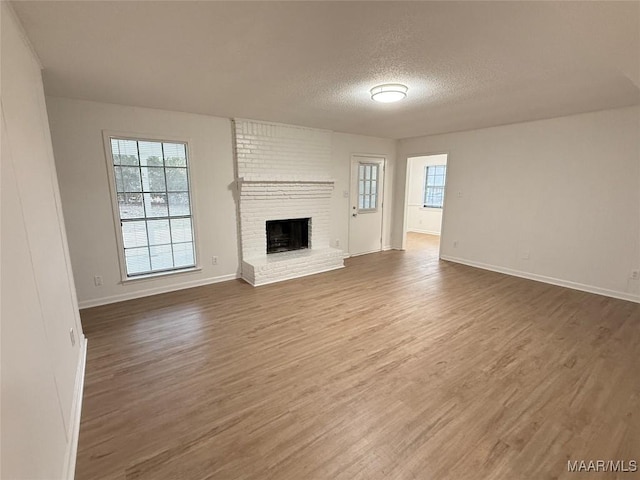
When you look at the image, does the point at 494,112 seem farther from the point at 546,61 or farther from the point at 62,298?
the point at 62,298

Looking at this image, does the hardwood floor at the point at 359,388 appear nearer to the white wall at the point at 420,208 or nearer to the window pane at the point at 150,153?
the window pane at the point at 150,153

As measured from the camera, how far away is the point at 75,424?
5.84ft

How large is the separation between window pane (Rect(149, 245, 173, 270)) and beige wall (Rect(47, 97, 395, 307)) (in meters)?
0.20

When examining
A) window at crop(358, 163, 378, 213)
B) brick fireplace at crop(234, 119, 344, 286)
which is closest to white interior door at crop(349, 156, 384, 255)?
window at crop(358, 163, 378, 213)

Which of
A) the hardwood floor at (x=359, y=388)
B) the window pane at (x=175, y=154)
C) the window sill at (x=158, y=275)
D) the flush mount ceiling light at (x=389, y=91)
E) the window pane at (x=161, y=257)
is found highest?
the flush mount ceiling light at (x=389, y=91)

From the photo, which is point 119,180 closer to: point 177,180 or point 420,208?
point 177,180

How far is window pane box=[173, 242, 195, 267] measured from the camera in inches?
164

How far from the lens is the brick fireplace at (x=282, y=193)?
14.5 ft

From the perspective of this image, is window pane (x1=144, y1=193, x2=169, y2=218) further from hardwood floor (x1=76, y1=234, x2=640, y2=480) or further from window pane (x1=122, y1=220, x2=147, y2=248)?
hardwood floor (x1=76, y1=234, x2=640, y2=480)

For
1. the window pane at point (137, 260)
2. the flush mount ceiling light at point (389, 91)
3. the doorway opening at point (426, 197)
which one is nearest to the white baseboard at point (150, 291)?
the window pane at point (137, 260)

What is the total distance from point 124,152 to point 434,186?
25.2 ft

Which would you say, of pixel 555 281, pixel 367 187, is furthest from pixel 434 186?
pixel 555 281

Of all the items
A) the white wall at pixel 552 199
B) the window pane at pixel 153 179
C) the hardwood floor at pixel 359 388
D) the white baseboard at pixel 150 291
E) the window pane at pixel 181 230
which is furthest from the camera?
the window pane at pixel 181 230

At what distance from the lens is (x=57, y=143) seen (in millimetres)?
3191
